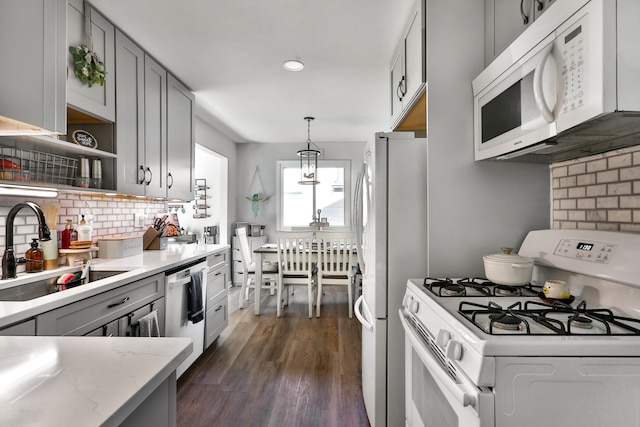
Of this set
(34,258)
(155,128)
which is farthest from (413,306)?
(155,128)

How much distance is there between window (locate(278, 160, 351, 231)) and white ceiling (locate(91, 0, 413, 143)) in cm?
180

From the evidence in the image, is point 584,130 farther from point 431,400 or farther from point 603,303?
point 431,400

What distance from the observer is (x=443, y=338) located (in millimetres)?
992

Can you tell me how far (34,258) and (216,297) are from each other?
4.57ft

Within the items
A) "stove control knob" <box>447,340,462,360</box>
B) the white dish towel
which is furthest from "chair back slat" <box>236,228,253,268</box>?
"stove control knob" <box>447,340,462,360</box>

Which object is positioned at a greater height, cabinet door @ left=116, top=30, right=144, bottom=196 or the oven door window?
cabinet door @ left=116, top=30, right=144, bottom=196

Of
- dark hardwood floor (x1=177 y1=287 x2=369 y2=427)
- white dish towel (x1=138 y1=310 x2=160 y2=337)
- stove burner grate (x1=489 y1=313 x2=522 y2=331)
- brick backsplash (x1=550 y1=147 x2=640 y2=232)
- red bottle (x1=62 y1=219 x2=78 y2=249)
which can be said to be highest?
brick backsplash (x1=550 y1=147 x2=640 y2=232)

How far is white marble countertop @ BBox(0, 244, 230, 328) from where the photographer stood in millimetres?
1175

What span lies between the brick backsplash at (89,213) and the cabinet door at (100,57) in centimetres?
63

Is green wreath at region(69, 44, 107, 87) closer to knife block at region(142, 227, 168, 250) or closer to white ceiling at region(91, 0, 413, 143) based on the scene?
white ceiling at region(91, 0, 413, 143)

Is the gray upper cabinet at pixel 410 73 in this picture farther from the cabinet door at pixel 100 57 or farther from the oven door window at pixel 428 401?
the cabinet door at pixel 100 57

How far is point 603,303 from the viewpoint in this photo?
1132mm

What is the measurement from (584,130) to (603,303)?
0.58 meters

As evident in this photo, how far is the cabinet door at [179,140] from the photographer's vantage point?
295cm
